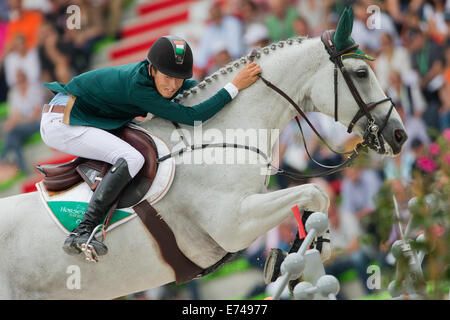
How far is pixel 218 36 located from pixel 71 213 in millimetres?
5905

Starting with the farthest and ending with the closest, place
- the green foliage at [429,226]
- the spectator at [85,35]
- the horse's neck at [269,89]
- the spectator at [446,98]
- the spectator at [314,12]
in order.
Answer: the spectator at [85,35] → the spectator at [314,12] → the spectator at [446,98] → the horse's neck at [269,89] → the green foliage at [429,226]

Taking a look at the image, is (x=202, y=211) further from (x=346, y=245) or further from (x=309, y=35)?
(x=309, y=35)

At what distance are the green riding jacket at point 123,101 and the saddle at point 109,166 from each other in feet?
0.49

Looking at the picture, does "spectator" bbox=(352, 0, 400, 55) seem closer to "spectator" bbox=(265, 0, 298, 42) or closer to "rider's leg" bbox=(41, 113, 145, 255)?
"spectator" bbox=(265, 0, 298, 42)

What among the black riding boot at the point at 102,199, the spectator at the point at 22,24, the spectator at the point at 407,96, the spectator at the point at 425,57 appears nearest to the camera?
the black riding boot at the point at 102,199

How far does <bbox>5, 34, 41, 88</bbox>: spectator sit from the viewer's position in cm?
1125

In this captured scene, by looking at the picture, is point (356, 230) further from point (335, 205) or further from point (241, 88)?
point (241, 88)

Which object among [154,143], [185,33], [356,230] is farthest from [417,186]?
[185,33]

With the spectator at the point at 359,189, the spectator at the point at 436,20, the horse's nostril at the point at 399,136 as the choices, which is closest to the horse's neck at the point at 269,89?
the horse's nostril at the point at 399,136

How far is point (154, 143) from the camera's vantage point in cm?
523

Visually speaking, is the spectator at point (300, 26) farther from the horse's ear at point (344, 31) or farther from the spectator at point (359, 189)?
the horse's ear at point (344, 31)

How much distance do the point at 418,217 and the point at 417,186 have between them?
16 centimetres

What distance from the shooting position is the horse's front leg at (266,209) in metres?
4.89

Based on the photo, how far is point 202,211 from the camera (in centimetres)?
510
